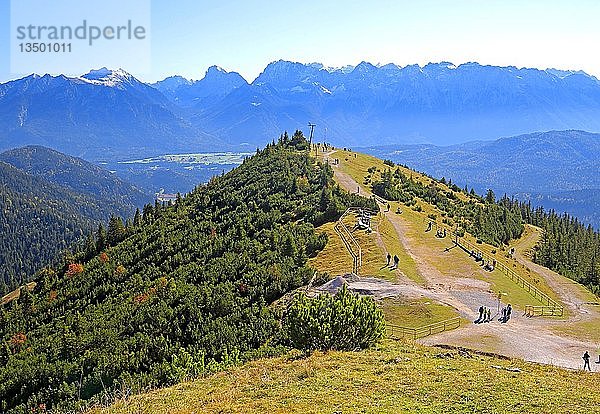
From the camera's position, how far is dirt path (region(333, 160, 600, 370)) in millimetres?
38625

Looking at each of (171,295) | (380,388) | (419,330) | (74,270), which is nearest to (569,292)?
(419,330)

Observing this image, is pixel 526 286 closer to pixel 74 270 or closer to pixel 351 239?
pixel 351 239

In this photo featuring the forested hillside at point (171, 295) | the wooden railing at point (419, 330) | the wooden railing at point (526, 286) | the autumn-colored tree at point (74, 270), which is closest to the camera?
the wooden railing at point (419, 330)

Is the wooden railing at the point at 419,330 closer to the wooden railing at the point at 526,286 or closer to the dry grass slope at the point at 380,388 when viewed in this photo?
the dry grass slope at the point at 380,388

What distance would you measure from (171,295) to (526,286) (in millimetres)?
36203

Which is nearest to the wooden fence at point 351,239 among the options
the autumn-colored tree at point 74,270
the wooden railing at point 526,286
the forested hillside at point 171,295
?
the forested hillside at point 171,295

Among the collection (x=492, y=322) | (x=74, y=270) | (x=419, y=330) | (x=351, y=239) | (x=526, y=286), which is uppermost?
(x=351, y=239)

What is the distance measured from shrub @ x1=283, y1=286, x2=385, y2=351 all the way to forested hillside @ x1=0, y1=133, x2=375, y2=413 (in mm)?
5952

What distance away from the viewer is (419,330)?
4234 centimetres

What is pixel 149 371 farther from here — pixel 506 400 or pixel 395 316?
pixel 506 400

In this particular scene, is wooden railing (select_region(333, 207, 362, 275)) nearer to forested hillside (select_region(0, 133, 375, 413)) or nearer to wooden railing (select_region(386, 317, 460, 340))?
forested hillside (select_region(0, 133, 375, 413))

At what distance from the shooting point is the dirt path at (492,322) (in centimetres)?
3862

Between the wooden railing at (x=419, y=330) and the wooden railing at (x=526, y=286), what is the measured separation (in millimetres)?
8695

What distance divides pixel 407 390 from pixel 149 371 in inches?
878
